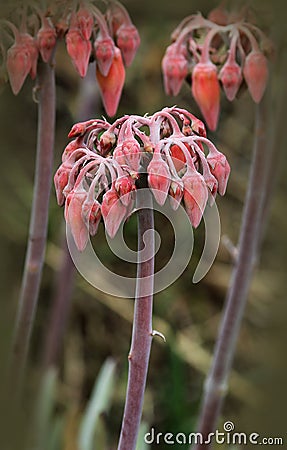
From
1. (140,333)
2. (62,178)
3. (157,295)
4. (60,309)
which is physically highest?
(157,295)

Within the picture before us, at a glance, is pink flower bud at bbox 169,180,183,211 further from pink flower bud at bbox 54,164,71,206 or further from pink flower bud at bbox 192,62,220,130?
pink flower bud at bbox 192,62,220,130

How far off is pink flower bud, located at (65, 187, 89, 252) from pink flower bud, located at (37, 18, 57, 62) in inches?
8.9

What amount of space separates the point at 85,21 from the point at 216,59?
0.52 feet

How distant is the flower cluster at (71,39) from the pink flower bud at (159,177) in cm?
22

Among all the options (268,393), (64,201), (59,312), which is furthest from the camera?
(59,312)

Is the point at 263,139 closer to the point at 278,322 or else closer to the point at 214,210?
the point at 214,210

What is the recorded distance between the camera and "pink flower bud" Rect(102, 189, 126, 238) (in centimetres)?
52

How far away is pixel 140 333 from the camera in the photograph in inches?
21.8

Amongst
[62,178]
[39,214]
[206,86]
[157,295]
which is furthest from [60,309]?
[62,178]

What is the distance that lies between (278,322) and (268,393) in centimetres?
42

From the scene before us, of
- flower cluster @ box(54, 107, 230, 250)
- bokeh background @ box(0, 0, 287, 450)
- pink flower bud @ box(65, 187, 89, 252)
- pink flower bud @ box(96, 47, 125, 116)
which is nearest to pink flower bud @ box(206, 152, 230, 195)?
flower cluster @ box(54, 107, 230, 250)

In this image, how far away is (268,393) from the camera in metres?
1.14

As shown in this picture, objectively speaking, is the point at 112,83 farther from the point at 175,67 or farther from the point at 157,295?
the point at 157,295

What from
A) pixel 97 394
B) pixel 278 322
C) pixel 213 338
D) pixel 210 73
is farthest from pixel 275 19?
pixel 213 338
